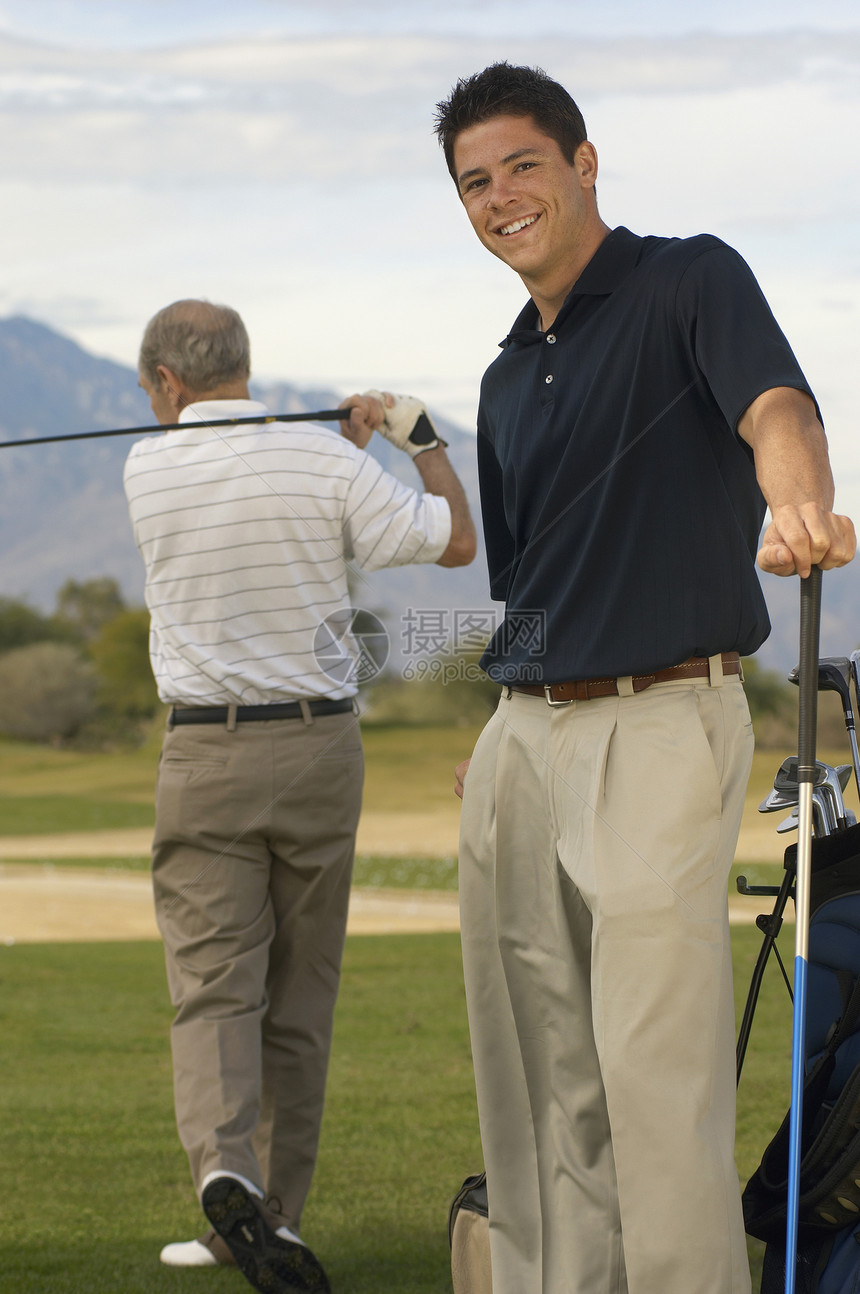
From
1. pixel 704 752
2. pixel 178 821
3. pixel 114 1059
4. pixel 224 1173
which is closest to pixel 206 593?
pixel 178 821

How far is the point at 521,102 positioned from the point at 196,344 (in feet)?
3.36

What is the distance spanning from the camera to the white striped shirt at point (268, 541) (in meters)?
2.65

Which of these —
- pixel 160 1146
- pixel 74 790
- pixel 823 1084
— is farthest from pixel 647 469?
pixel 74 790

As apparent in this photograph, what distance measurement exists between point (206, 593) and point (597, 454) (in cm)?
111

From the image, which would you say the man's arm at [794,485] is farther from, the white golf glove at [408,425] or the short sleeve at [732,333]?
the white golf glove at [408,425]

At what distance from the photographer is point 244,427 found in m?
2.66

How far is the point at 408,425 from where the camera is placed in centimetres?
281

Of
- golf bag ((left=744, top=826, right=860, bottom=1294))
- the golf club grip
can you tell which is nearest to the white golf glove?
golf bag ((left=744, top=826, right=860, bottom=1294))

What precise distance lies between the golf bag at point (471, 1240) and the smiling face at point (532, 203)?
132 centimetres

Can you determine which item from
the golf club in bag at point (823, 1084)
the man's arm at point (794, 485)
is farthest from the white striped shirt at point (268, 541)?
the man's arm at point (794, 485)

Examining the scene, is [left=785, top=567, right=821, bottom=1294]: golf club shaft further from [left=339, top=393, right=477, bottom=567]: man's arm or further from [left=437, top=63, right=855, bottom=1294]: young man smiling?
[left=339, top=393, right=477, bottom=567]: man's arm

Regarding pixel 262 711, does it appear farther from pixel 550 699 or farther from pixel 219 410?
pixel 550 699

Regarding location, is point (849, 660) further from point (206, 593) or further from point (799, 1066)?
point (206, 593)

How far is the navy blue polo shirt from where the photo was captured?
1.73 m
